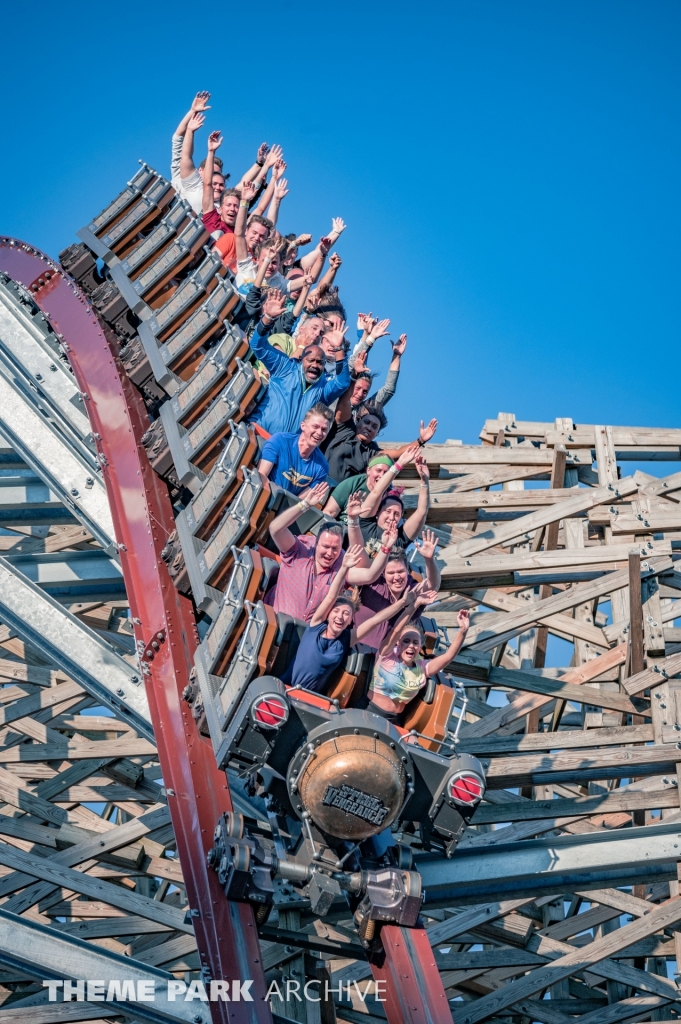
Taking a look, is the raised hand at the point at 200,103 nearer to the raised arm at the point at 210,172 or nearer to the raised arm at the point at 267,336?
the raised arm at the point at 210,172

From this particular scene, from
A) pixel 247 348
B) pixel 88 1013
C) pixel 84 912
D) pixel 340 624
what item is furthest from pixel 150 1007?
pixel 247 348

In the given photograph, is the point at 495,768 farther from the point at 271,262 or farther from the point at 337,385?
the point at 271,262

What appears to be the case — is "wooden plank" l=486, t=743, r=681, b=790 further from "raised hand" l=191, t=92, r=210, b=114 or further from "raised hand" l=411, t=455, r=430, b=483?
"raised hand" l=191, t=92, r=210, b=114

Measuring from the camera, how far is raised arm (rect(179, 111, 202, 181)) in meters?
11.5

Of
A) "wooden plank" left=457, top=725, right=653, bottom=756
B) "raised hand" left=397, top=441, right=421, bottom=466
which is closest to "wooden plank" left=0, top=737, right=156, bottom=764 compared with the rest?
"wooden plank" left=457, top=725, right=653, bottom=756

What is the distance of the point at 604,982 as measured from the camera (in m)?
11.0

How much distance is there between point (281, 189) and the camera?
11.8 meters

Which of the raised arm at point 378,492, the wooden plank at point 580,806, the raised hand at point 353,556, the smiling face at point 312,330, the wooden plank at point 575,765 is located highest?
the smiling face at point 312,330

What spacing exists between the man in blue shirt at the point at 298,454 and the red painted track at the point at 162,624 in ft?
2.92

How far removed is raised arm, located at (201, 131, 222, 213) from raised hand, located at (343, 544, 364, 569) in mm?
5703

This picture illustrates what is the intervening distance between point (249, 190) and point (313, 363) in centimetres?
309

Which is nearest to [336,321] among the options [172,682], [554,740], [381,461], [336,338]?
[336,338]

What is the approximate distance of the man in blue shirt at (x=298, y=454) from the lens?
791cm

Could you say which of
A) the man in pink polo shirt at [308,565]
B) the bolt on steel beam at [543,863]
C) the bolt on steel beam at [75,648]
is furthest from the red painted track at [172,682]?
the bolt on steel beam at [543,863]
